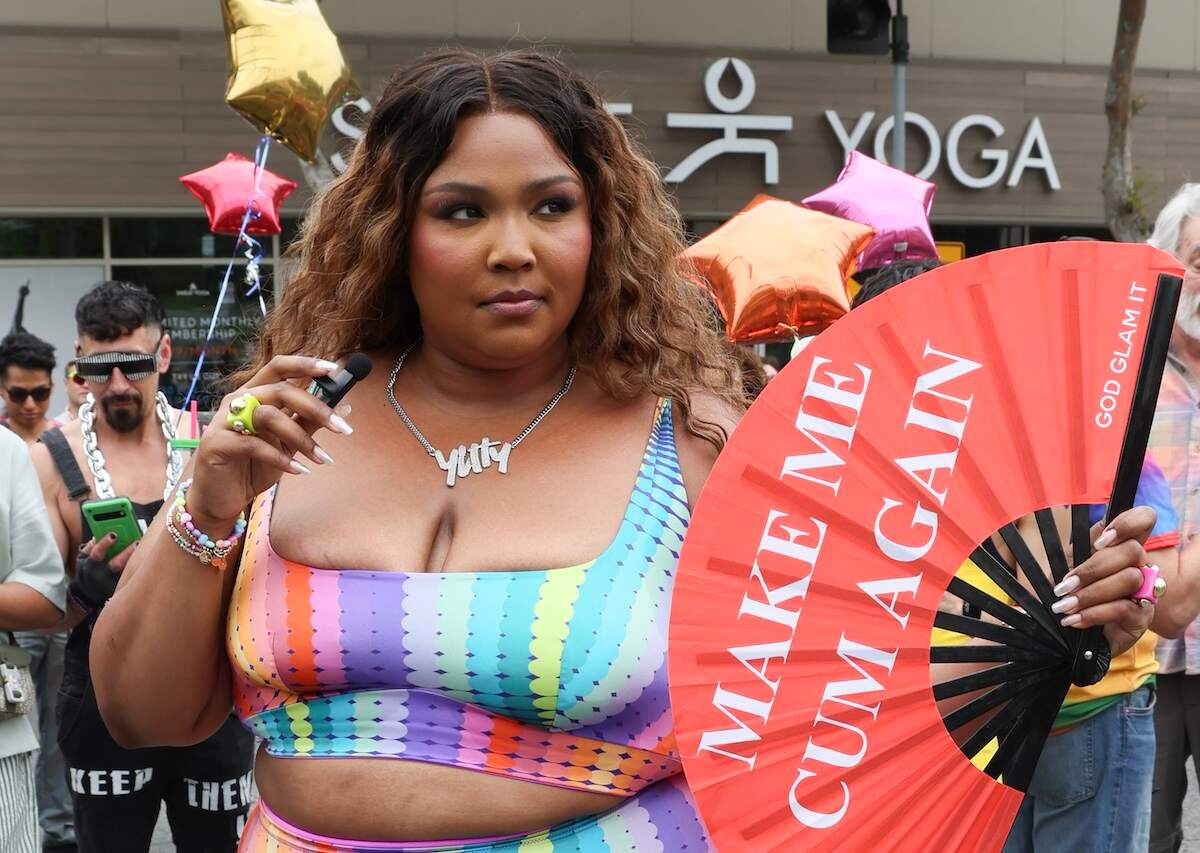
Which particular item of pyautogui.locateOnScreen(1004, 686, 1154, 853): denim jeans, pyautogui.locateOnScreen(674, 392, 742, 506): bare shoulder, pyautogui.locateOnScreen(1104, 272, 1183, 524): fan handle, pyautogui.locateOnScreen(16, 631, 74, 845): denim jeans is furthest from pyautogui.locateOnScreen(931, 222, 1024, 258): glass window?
pyautogui.locateOnScreen(1104, 272, 1183, 524): fan handle

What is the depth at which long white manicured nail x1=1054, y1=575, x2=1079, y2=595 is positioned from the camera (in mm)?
1702

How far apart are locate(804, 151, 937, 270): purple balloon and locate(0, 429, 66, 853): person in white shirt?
10.9 feet

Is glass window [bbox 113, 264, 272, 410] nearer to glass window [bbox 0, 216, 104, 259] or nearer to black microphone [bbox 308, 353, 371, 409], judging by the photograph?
glass window [bbox 0, 216, 104, 259]

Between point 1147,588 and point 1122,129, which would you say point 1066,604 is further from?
point 1122,129

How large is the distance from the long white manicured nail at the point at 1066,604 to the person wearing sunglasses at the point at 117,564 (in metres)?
2.91

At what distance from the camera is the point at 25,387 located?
703 cm

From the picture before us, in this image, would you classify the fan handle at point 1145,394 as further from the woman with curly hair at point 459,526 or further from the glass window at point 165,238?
the glass window at point 165,238

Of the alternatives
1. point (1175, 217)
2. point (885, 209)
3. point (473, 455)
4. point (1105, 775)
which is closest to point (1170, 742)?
point (1105, 775)

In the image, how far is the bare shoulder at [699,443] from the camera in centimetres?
199

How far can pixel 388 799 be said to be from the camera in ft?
6.04

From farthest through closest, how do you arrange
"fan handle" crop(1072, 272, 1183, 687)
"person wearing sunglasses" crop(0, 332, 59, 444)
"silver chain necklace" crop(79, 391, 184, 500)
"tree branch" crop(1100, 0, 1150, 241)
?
"tree branch" crop(1100, 0, 1150, 241), "person wearing sunglasses" crop(0, 332, 59, 444), "silver chain necklace" crop(79, 391, 184, 500), "fan handle" crop(1072, 272, 1183, 687)

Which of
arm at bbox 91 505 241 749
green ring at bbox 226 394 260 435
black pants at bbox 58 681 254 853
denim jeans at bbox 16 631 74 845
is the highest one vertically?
green ring at bbox 226 394 260 435

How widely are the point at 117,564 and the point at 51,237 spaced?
33.2ft

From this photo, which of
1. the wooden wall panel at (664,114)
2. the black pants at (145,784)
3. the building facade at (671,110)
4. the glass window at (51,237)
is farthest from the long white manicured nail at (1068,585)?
the glass window at (51,237)
